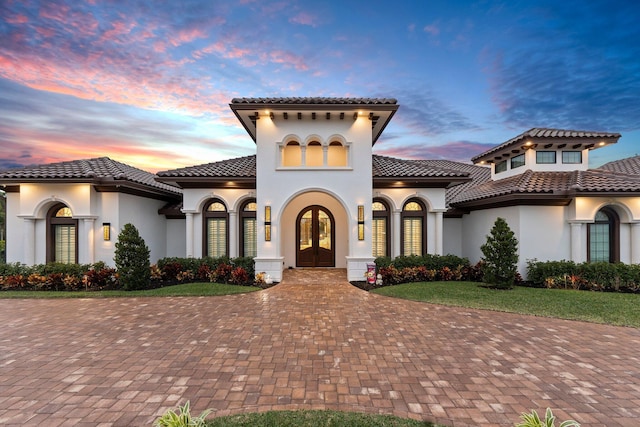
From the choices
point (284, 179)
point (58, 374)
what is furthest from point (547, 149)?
point (58, 374)

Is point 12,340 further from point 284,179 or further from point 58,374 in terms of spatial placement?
point 284,179

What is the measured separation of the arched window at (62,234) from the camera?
1203 cm

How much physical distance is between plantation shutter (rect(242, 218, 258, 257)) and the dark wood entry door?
2.41 m

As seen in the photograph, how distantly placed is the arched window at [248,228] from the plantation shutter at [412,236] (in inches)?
308

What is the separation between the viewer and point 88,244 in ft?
38.5

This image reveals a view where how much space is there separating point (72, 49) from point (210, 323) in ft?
47.0

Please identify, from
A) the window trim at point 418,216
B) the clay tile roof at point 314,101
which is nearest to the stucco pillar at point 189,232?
the clay tile roof at point 314,101

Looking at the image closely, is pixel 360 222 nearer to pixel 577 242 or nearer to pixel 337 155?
pixel 337 155

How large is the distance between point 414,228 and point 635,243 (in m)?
9.28

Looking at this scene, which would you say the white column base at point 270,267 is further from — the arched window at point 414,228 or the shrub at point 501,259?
the shrub at point 501,259

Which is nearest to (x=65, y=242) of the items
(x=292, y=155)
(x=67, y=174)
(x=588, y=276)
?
(x=67, y=174)

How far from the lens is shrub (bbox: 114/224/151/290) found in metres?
10.6

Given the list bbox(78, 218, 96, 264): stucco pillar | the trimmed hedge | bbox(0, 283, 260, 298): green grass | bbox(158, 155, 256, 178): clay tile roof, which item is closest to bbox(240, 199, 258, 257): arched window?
bbox(158, 155, 256, 178): clay tile roof

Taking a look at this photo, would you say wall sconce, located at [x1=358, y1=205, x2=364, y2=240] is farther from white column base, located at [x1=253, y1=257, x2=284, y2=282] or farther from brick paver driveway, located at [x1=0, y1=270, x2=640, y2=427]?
brick paver driveway, located at [x1=0, y1=270, x2=640, y2=427]
